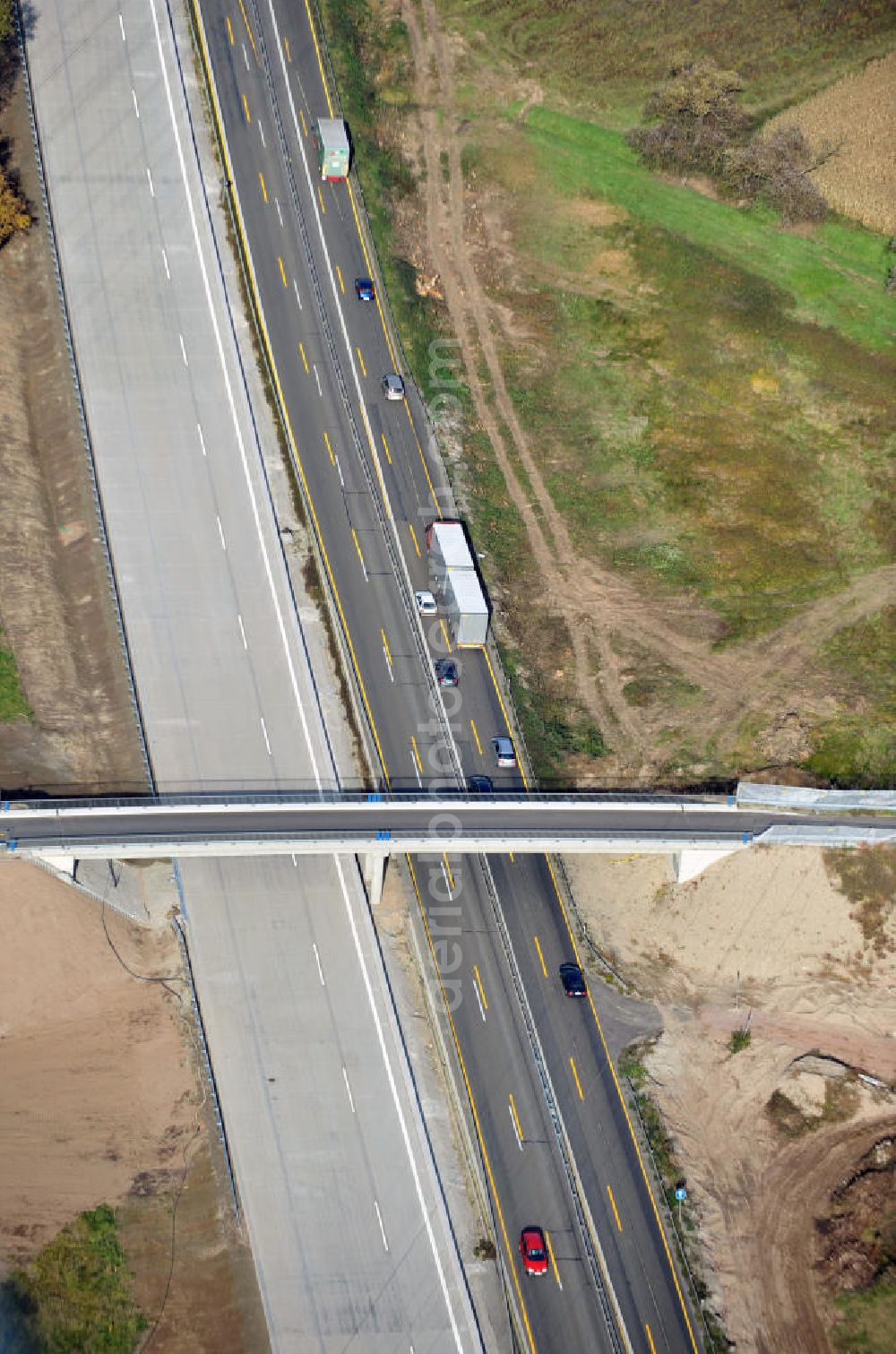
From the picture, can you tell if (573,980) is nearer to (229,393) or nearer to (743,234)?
(229,393)

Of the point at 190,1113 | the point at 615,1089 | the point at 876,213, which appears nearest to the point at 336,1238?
the point at 190,1113

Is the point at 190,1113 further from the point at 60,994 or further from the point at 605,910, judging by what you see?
the point at 605,910

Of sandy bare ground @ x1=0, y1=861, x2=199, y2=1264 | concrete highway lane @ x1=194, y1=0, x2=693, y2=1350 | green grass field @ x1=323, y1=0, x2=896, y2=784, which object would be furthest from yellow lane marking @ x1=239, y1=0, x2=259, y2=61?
sandy bare ground @ x1=0, y1=861, x2=199, y2=1264

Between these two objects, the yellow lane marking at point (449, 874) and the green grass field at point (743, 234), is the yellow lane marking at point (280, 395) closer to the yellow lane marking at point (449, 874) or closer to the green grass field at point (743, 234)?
the yellow lane marking at point (449, 874)

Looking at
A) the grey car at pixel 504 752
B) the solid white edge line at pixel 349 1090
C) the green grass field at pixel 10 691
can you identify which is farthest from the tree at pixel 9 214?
the solid white edge line at pixel 349 1090

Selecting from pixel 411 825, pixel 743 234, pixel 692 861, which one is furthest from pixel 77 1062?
pixel 743 234

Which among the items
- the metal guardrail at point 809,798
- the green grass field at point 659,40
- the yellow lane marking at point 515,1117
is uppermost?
the green grass field at point 659,40
